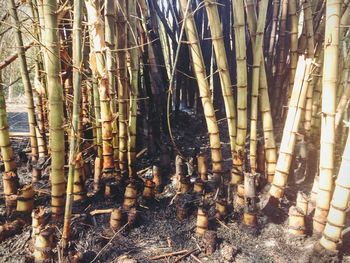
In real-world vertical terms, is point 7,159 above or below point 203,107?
below

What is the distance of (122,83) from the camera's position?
1.97 meters

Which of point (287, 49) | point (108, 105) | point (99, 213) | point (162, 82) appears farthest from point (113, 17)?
point (287, 49)

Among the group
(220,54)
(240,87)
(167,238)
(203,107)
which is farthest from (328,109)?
(167,238)

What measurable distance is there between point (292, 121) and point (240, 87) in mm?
373

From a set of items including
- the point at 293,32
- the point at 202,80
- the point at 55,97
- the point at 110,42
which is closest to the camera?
the point at 55,97

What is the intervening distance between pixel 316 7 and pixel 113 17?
1.50 m

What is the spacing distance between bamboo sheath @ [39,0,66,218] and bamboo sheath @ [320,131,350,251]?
4.46 feet

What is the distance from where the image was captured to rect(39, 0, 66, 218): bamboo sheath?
1.41m

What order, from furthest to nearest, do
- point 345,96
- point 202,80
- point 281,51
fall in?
1. point 281,51
2. point 345,96
3. point 202,80

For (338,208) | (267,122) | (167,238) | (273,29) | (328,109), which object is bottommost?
(167,238)

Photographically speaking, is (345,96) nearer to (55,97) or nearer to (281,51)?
(281,51)

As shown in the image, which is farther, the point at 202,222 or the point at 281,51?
the point at 281,51

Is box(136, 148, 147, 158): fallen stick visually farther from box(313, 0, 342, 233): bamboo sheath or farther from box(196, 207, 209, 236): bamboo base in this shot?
box(313, 0, 342, 233): bamboo sheath

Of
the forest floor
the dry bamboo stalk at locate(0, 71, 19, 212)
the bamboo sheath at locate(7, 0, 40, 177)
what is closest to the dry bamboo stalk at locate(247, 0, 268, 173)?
the forest floor
